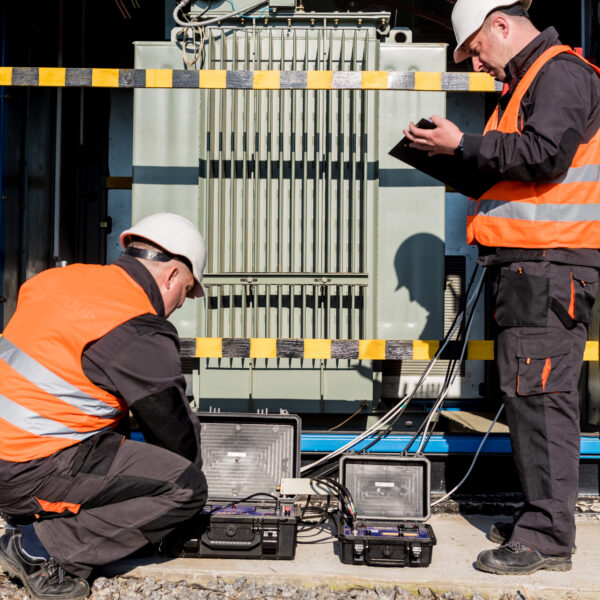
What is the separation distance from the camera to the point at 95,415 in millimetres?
2004

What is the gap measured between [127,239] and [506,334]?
1375 millimetres

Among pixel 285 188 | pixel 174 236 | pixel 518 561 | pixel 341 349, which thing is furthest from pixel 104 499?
pixel 285 188

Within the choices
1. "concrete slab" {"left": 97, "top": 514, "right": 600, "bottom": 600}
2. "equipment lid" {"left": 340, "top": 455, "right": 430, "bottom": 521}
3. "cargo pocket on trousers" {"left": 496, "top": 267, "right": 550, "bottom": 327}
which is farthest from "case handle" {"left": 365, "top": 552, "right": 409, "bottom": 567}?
"cargo pocket on trousers" {"left": 496, "top": 267, "right": 550, "bottom": 327}

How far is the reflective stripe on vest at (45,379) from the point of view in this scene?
1885mm

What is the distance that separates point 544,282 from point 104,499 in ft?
5.24

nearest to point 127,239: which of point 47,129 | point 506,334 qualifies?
point 506,334

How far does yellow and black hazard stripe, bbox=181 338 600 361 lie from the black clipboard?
2.39ft

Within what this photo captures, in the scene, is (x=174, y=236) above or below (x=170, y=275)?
above

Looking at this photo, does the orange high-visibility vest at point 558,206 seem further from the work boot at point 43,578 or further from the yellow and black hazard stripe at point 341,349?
the work boot at point 43,578

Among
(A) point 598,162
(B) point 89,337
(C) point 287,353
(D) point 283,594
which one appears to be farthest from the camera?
(C) point 287,353

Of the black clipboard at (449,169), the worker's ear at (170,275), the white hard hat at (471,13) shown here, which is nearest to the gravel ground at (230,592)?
the worker's ear at (170,275)

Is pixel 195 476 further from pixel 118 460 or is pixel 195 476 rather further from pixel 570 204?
pixel 570 204

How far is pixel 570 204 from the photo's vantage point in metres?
2.18

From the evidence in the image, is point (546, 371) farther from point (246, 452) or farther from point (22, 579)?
point (22, 579)
